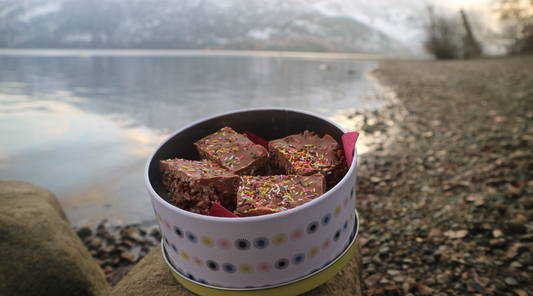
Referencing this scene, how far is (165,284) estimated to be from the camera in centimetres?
171

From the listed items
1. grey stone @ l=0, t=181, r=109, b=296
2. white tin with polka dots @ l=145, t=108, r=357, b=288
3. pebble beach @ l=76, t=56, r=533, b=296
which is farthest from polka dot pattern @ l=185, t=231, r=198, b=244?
pebble beach @ l=76, t=56, r=533, b=296

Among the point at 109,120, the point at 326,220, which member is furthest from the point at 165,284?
Result: the point at 109,120

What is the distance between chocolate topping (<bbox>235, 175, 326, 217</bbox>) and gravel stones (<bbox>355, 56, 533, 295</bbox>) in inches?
52.2

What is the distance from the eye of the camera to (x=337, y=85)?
1475 centimetres

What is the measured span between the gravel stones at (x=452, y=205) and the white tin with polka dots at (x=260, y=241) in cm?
130

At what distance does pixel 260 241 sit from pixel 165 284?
0.78 m

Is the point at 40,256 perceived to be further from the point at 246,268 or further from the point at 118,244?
the point at 246,268

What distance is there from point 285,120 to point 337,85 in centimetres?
1323

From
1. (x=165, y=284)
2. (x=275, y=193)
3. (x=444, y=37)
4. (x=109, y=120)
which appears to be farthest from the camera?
(x=444, y=37)

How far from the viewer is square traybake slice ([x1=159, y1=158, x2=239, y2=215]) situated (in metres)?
1.67

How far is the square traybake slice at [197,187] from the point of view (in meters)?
1.67

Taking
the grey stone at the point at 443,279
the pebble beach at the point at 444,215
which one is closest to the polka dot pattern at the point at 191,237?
the pebble beach at the point at 444,215

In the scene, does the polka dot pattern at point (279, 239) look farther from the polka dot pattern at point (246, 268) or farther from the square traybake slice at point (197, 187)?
the square traybake slice at point (197, 187)

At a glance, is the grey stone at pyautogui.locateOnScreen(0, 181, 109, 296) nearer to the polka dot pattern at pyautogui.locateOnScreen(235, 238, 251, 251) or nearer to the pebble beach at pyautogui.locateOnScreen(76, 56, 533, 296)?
the pebble beach at pyautogui.locateOnScreen(76, 56, 533, 296)
